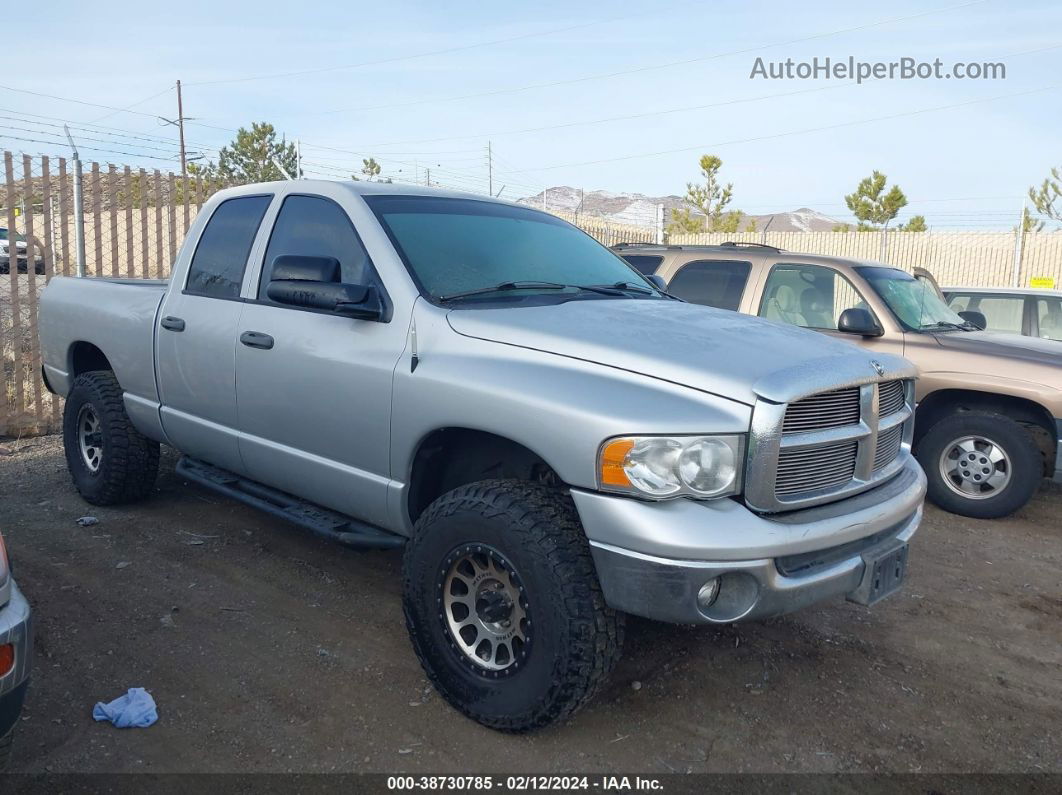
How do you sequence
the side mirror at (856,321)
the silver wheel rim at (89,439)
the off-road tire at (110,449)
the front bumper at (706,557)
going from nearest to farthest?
the front bumper at (706,557)
the off-road tire at (110,449)
the silver wheel rim at (89,439)
the side mirror at (856,321)

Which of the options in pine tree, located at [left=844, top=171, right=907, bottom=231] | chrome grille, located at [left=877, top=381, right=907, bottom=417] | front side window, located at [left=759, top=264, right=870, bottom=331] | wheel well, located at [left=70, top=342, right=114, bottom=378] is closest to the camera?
chrome grille, located at [left=877, top=381, right=907, bottom=417]

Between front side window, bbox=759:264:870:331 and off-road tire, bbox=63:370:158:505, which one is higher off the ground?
front side window, bbox=759:264:870:331

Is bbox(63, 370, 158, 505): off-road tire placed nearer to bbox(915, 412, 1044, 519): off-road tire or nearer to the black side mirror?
the black side mirror

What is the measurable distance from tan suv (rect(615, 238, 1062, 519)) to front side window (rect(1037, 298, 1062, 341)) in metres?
1.39

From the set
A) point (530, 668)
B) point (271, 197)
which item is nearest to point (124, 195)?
point (271, 197)

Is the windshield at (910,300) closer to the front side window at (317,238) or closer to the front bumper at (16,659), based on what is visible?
the front side window at (317,238)

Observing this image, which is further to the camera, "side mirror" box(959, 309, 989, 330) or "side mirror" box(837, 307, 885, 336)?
"side mirror" box(959, 309, 989, 330)

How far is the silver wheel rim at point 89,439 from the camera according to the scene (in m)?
5.55

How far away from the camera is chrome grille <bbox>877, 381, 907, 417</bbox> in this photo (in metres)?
3.45

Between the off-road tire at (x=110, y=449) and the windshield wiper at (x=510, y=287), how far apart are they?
8.99 ft

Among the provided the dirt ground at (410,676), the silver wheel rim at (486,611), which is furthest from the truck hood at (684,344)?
the dirt ground at (410,676)

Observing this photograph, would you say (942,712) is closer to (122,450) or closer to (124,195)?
(122,450)

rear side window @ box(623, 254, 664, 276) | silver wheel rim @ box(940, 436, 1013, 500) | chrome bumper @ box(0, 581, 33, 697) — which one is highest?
rear side window @ box(623, 254, 664, 276)

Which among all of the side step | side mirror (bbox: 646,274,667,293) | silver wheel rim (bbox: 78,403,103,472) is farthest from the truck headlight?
silver wheel rim (bbox: 78,403,103,472)
